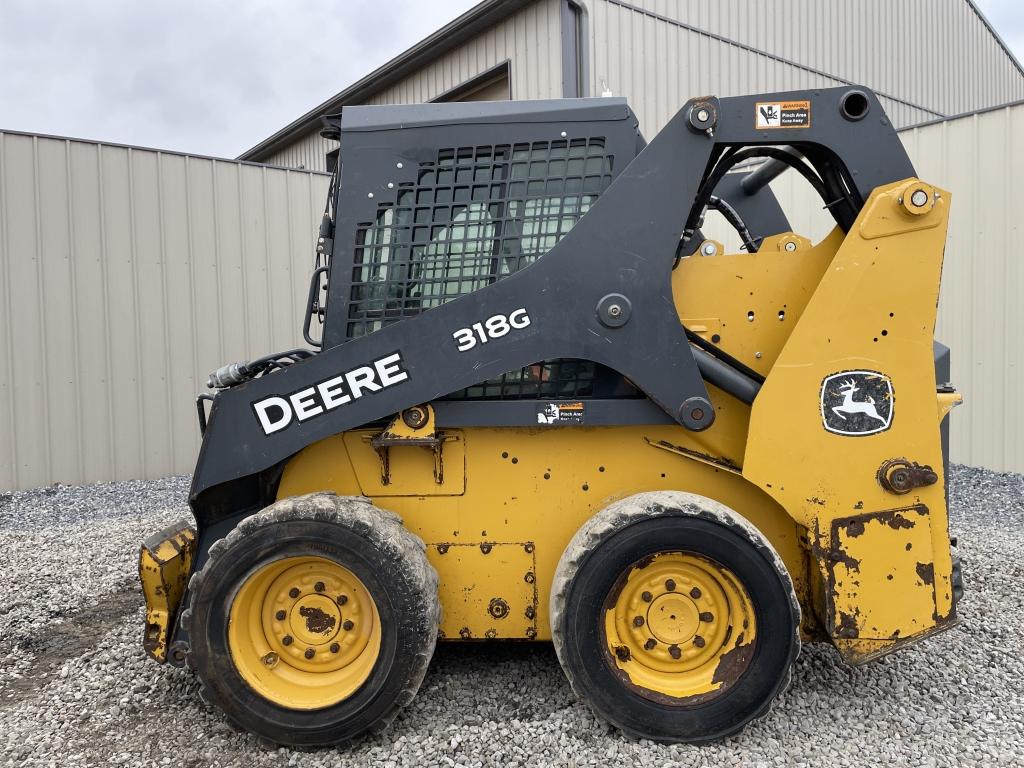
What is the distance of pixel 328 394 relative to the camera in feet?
9.29

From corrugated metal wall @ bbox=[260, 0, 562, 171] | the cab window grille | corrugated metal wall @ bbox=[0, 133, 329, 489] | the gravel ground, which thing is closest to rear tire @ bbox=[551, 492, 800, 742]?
the gravel ground

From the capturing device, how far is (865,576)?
8.81ft

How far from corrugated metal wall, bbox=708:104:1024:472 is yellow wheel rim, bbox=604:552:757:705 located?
6138 millimetres

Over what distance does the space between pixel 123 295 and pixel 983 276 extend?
9156 mm

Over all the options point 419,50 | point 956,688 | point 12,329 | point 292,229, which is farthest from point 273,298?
point 956,688

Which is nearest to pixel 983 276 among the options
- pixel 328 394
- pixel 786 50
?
pixel 786 50

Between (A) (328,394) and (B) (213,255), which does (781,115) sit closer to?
(A) (328,394)

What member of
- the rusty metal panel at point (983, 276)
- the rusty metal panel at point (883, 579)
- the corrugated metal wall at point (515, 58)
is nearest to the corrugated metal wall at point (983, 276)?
the rusty metal panel at point (983, 276)

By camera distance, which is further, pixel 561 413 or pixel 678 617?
pixel 561 413

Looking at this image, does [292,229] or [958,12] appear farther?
[958,12]

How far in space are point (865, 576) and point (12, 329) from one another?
26.8ft

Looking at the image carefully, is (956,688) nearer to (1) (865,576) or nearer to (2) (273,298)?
(1) (865,576)

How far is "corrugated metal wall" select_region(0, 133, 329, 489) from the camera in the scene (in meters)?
7.47

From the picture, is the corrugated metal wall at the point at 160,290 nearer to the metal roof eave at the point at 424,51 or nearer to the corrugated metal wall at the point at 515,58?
the metal roof eave at the point at 424,51
